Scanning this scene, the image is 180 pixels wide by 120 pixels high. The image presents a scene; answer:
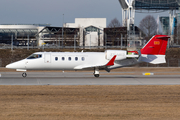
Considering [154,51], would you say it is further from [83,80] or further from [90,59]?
[83,80]

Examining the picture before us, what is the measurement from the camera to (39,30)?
4616 inches

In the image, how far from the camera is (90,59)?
32500mm

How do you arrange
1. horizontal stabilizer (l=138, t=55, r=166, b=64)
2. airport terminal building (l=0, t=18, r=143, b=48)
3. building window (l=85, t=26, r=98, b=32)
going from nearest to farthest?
horizontal stabilizer (l=138, t=55, r=166, b=64), airport terminal building (l=0, t=18, r=143, b=48), building window (l=85, t=26, r=98, b=32)

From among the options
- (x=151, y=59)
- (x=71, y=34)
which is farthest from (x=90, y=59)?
(x=71, y=34)

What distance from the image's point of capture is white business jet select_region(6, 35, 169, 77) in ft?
104

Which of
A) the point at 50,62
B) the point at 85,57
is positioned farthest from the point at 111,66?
the point at 50,62

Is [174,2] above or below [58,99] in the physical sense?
above

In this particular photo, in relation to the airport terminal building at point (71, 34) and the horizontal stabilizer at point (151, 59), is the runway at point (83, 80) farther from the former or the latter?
the airport terminal building at point (71, 34)

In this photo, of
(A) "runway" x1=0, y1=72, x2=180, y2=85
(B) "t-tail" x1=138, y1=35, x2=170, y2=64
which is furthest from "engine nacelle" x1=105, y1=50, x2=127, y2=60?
(B) "t-tail" x1=138, y1=35, x2=170, y2=64

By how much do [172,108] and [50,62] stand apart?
1858 cm

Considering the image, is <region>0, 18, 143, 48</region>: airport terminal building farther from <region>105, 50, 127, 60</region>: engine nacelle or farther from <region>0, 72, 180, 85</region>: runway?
<region>0, 72, 180, 85</region>: runway

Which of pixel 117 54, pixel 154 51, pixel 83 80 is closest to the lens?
pixel 83 80

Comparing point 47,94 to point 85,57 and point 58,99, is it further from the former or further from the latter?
point 85,57

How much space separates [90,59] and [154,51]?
737 centimetres
